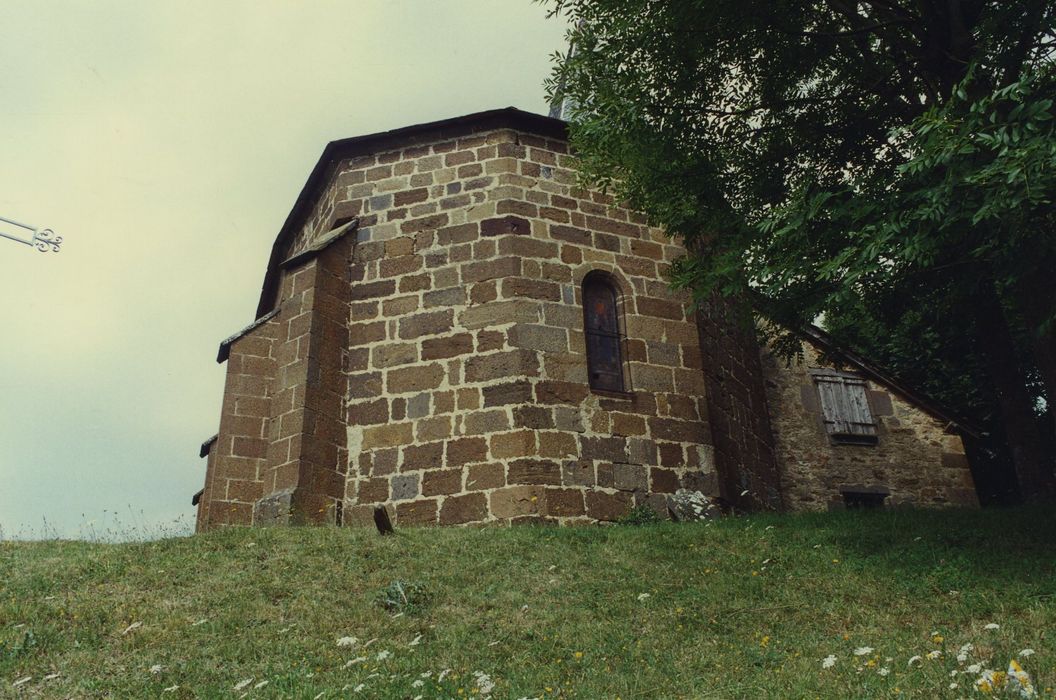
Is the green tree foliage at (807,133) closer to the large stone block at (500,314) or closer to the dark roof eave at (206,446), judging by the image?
the large stone block at (500,314)

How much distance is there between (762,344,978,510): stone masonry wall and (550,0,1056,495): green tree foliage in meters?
4.25

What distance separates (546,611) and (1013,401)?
365 inches

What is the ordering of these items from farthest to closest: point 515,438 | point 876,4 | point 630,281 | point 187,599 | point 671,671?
point 630,281 → point 515,438 → point 876,4 → point 187,599 → point 671,671

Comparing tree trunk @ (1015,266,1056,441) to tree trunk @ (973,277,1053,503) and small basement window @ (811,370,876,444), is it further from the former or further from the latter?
small basement window @ (811,370,876,444)

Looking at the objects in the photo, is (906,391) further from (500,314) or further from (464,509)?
(464,509)

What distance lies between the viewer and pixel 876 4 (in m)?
9.91

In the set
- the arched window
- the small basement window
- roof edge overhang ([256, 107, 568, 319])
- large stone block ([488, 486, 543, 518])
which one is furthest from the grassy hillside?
roof edge overhang ([256, 107, 568, 319])

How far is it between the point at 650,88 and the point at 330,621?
668cm

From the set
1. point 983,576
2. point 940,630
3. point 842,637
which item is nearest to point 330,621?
point 842,637

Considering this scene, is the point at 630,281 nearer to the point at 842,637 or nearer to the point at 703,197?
Answer: the point at 703,197

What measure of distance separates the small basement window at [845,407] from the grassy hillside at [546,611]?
228 inches

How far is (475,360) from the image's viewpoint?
11.8 meters

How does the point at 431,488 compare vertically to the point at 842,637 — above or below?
above

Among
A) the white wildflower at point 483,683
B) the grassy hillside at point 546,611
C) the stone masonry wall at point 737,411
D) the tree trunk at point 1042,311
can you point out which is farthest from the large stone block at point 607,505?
the white wildflower at point 483,683
